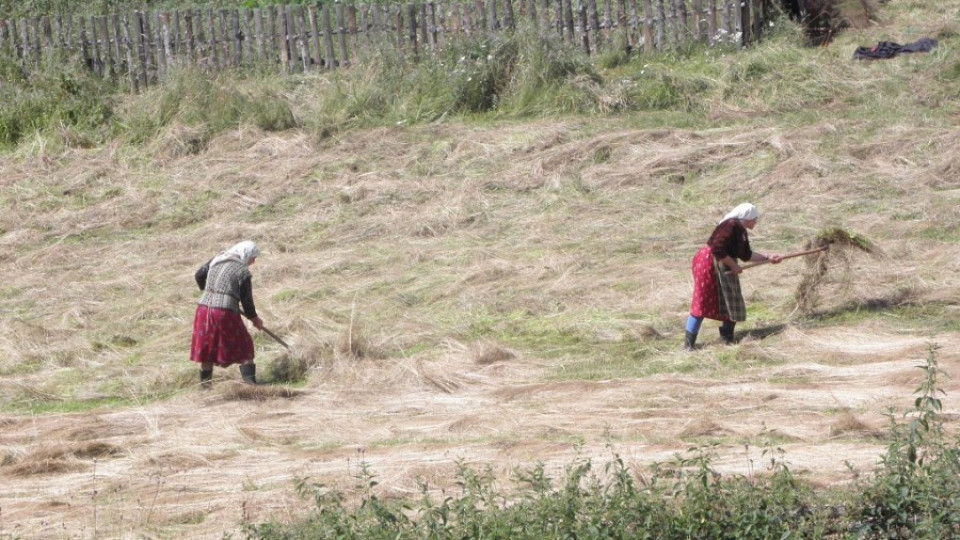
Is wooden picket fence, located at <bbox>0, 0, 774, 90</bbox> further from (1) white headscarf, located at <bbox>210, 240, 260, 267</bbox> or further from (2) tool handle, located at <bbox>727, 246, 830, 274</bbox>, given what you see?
(1) white headscarf, located at <bbox>210, 240, 260, 267</bbox>

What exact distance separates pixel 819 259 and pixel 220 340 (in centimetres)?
435

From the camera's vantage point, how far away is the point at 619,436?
7746 millimetres

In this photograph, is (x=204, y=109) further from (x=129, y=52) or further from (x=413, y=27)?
(x=413, y=27)

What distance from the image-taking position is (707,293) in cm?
956

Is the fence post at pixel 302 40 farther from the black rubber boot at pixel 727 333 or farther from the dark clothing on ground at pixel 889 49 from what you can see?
the black rubber boot at pixel 727 333

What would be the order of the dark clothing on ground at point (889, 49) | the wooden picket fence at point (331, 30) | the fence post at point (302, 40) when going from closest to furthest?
the dark clothing on ground at point (889, 49) → the wooden picket fence at point (331, 30) → the fence post at point (302, 40)

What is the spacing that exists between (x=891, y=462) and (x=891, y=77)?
416 inches

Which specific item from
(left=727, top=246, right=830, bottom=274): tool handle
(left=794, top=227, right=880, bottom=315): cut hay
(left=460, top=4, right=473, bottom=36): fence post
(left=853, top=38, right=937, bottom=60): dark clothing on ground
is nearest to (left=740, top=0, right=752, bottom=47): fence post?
(left=853, top=38, right=937, bottom=60): dark clothing on ground

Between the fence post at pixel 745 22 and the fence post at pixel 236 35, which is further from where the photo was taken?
the fence post at pixel 236 35

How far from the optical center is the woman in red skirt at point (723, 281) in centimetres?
955

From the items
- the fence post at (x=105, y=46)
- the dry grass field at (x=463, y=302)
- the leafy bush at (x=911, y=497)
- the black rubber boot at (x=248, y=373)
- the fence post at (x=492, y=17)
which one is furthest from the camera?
the fence post at (x=105, y=46)

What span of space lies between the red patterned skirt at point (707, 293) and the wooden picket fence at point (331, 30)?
760 cm

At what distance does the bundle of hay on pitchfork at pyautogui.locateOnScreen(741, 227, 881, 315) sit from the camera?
393 inches

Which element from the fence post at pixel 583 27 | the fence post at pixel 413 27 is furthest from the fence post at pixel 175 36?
Answer: the fence post at pixel 583 27
